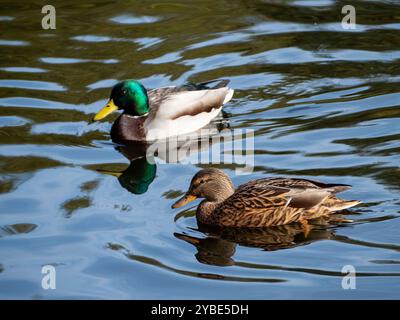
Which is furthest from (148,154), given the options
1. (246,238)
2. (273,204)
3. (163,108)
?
(246,238)

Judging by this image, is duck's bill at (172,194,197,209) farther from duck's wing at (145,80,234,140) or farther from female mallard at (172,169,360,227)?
duck's wing at (145,80,234,140)

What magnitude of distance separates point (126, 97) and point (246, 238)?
436 cm

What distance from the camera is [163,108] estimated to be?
535 inches

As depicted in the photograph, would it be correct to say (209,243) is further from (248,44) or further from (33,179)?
(248,44)

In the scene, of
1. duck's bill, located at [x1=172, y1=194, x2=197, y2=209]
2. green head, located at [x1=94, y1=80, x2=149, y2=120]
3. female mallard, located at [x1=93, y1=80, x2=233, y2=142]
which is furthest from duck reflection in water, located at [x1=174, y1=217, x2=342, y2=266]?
green head, located at [x1=94, y1=80, x2=149, y2=120]

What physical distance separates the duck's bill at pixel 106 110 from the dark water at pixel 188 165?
192 millimetres

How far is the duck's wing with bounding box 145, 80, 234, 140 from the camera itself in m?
13.4

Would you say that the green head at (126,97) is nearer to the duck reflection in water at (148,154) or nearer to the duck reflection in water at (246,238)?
the duck reflection in water at (148,154)

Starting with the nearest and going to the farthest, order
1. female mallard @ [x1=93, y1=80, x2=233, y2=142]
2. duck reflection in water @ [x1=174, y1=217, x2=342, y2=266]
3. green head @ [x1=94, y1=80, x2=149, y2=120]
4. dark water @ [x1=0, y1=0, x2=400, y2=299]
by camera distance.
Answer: dark water @ [x1=0, y1=0, x2=400, y2=299]
duck reflection in water @ [x1=174, y1=217, x2=342, y2=266]
female mallard @ [x1=93, y1=80, x2=233, y2=142]
green head @ [x1=94, y1=80, x2=149, y2=120]

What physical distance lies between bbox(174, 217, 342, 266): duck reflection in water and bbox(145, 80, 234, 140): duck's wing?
11.9 feet

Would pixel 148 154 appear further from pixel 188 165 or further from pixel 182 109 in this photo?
pixel 182 109

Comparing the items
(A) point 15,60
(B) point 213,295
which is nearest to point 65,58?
(A) point 15,60

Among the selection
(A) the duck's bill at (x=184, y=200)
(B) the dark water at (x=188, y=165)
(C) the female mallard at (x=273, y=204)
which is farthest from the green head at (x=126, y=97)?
(C) the female mallard at (x=273, y=204)

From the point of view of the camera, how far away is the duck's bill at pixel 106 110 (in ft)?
43.0
